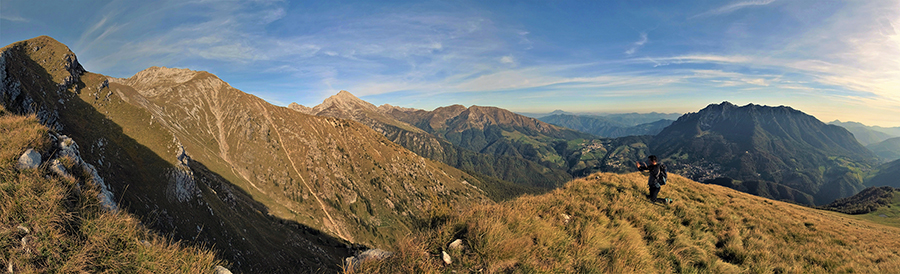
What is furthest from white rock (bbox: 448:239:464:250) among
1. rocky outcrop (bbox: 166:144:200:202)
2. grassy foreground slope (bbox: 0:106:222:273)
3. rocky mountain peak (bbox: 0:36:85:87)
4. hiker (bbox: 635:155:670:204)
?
rocky mountain peak (bbox: 0:36:85:87)

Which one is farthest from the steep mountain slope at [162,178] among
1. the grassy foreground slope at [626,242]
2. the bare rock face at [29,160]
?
the bare rock face at [29,160]

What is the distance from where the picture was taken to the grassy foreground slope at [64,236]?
504cm

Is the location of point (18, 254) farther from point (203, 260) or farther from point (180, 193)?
point (180, 193)

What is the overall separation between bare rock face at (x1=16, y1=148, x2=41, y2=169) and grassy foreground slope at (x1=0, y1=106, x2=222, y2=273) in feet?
0.53

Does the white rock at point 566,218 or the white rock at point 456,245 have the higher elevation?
the white rock at point 456,245

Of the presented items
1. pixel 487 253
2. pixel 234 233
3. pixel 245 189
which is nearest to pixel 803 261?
pixel 487 253

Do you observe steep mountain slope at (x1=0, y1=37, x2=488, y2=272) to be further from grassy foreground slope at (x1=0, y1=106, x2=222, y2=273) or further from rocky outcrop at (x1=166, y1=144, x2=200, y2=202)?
grassy foreground slope at (x1=0, y1=106, x2=222, y2=273)

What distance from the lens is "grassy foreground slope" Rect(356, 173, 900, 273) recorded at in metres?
6.81

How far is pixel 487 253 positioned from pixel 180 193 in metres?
83.2

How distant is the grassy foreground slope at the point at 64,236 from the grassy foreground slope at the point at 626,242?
4.14 metres

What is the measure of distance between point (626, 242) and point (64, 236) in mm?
13432

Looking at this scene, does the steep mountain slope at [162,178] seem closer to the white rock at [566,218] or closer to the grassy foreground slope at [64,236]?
the grassy foreground slope at [64,236]

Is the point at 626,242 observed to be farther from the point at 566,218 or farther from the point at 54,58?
the point at 54,58

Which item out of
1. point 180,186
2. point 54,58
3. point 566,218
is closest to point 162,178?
point 180,186
